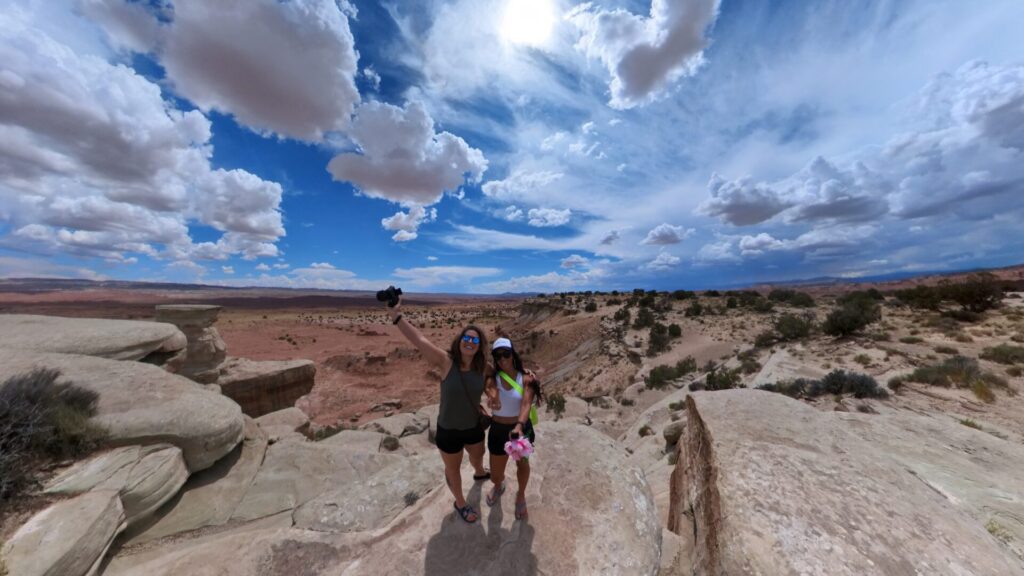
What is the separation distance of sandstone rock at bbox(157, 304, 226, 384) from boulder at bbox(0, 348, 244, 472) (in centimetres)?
554

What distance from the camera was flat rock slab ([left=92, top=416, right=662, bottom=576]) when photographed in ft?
11.7

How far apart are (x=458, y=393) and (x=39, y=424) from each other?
633cm

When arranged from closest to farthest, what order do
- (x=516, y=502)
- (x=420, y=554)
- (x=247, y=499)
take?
1. (x=420, y=554)
2. (x=516, y=502)
3. (x=247, y=499)

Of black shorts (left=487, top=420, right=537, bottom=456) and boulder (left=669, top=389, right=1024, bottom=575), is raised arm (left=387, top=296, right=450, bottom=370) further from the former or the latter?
boulder (left=669, top=389, right=1024, bottom=575)

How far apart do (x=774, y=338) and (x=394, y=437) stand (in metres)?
19.1

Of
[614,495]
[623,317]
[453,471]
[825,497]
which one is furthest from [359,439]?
[623,317]

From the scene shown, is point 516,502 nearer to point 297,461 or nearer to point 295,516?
point 295,516

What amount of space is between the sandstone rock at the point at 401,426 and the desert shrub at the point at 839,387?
1208 centimetres

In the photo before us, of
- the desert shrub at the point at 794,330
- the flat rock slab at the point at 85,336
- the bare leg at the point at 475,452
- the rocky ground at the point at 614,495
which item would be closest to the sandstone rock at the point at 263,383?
Result: the flat rock slab at the point at 85,336

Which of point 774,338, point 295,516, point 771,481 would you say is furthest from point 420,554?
point 774,338

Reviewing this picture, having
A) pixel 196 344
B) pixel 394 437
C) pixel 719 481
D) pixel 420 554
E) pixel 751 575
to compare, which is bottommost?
pixel 394 437

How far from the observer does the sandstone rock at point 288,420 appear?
12319mm

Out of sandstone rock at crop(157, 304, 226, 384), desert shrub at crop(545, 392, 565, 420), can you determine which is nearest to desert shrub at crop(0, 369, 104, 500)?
sandstone rock at crop(157, 304, 226, 384)

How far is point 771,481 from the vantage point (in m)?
3.87
